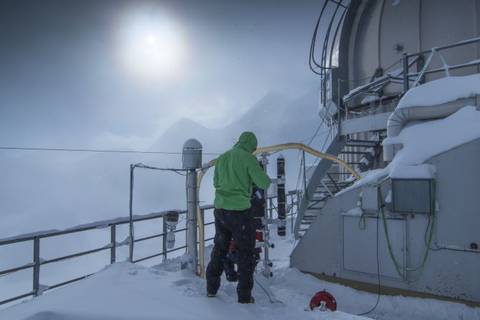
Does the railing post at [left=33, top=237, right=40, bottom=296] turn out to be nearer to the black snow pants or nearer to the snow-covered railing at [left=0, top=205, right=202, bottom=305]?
the snow-covered railing at [left=0, top=205, right=202, bottom=305]

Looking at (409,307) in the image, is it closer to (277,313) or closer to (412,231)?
(412,231)

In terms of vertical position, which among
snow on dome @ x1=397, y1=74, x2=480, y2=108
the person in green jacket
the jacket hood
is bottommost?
the person in green jacket

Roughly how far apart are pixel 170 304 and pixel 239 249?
88 cm

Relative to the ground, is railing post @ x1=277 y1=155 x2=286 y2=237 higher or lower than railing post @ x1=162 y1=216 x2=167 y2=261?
higher

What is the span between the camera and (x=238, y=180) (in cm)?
389

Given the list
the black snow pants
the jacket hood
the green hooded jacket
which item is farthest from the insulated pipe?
the black snow pants

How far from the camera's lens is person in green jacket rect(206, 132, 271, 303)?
3762 mm

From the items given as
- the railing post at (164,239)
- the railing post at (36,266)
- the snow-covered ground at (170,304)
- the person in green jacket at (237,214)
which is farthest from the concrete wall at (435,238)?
the railing post at (36,266)

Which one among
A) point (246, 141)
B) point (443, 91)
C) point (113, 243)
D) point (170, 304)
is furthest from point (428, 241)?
point (113, 243)

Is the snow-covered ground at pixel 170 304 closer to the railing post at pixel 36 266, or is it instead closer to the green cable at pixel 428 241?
the green cable at pixel 428 241

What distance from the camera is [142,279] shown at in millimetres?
4234

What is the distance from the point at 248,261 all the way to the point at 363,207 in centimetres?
285

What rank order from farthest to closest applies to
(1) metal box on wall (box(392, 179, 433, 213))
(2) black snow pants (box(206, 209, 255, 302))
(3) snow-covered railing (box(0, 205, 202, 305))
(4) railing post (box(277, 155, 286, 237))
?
(4) railing post (box(277, 155, 286, 237)) → (1) metal box on wall (box(392, 179, 433, 213)) → (3) snow-covered railing (box(0, 205, 202, 305)) → (2) black snow pants (box(206, 209, 255, 302))

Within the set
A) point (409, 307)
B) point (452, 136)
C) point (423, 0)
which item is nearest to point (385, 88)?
point (423, 0)
